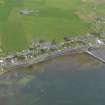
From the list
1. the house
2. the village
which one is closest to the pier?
the village

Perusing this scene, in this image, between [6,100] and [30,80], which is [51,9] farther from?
[6,100]

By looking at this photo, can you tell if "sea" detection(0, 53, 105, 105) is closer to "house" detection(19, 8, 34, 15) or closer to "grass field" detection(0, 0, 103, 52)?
"grass field" detection(0, 0, 103, 52)

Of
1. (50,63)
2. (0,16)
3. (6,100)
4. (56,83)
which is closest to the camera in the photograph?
(6,100)

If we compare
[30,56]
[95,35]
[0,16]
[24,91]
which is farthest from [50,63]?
[0,16]

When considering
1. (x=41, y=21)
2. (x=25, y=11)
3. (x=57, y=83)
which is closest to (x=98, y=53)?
(x=57, y=83)

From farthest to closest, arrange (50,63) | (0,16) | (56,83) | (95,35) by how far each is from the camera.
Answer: (0,16) < (95,35) < (50,63) < (56,83)

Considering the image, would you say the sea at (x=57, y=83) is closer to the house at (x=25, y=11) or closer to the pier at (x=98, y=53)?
the pier at (x=98, y=53)
